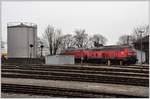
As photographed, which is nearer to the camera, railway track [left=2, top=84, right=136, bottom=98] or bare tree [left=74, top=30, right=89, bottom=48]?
railway track [left=2, top=84, right=136, bottom=98]

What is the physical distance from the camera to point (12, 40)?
49.4 m

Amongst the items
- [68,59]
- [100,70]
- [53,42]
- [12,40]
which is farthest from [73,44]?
[100,70]

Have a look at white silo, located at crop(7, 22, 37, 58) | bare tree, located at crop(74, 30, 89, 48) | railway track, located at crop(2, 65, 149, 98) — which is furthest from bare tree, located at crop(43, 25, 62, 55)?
railway track, located at crop(2, 65, 149, 98)

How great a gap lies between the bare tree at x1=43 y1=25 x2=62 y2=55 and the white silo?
39.2m

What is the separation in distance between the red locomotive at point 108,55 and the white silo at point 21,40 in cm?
789

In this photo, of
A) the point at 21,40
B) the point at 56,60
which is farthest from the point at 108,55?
the point at 21,40

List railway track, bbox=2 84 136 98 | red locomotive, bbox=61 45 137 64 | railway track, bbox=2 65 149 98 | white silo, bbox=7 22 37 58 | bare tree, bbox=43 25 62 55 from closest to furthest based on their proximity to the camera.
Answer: railway track, bbox=2 84 136 98
railway track, bbox=2 65 149 98
red locomotive, bbox=61 45 137 64
white silo, bbox=7 22 37 58
bare tree, bbox=43 25 62 55

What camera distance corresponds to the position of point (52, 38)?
94500 mm

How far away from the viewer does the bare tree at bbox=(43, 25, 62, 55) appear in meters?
90.8

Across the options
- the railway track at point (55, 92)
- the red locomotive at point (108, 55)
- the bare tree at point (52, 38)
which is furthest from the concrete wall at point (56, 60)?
the bare tree at point (52, 38)

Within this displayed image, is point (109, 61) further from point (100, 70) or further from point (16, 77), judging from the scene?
point (16, 77)

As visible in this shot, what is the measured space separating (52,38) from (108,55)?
5691 centimetres

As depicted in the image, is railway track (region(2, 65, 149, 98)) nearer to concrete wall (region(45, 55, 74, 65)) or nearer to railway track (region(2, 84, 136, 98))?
railway track (region(2, 84, 136, 98))

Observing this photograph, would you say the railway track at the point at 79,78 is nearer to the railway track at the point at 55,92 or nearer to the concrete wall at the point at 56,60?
the railway track at the point at 55,92
